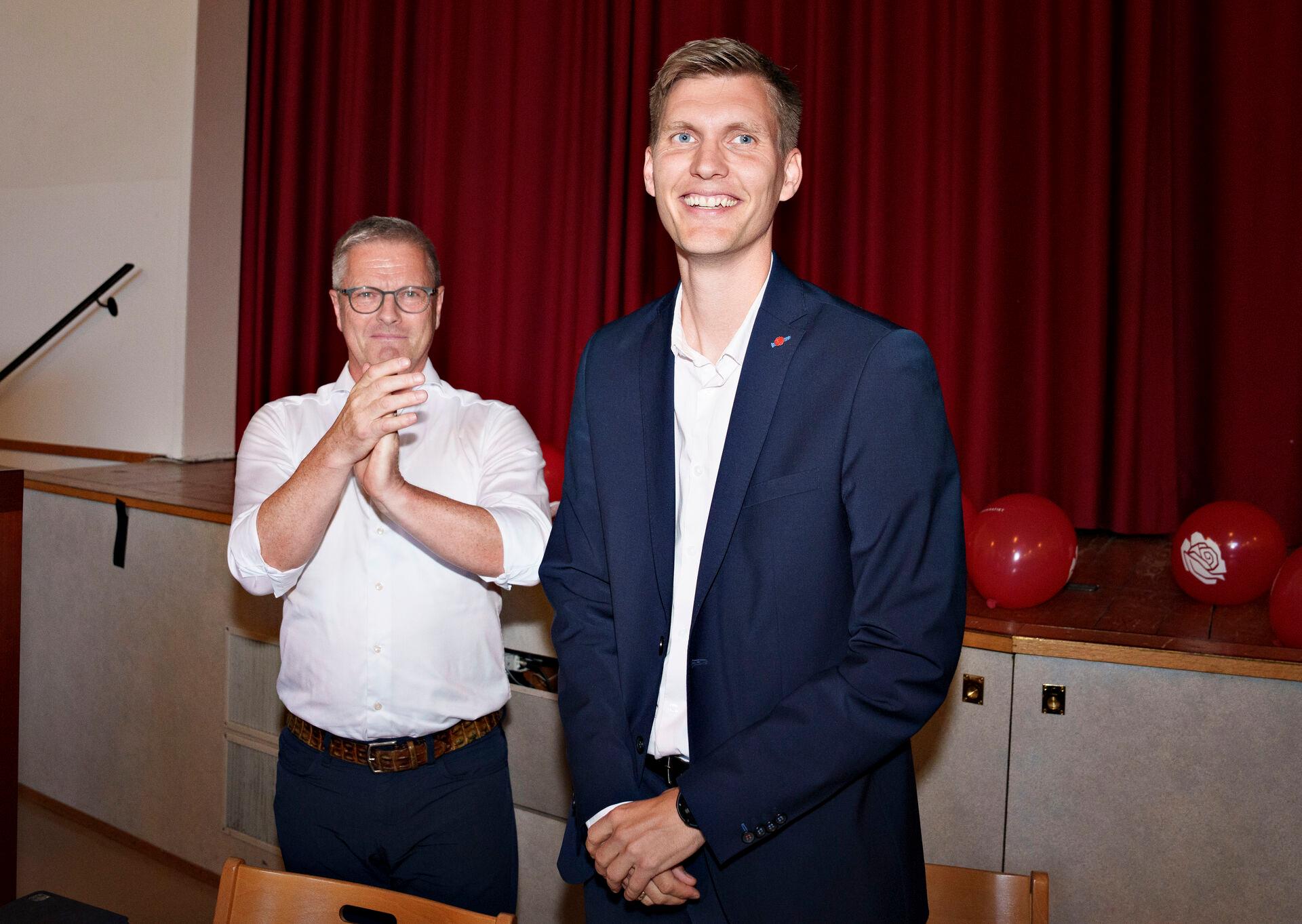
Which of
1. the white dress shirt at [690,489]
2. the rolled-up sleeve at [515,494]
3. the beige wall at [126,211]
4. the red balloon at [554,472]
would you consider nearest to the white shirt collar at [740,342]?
the white dress shirt at [690,489]

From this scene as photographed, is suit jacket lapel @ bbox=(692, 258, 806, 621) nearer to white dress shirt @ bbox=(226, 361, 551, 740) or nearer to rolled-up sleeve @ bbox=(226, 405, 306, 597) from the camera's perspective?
white dress shirt @ bbox=(226, 361, 551, 740)

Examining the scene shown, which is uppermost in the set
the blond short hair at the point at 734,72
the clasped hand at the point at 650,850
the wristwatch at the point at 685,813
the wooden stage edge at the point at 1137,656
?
the blond short hair at the point at 734,72

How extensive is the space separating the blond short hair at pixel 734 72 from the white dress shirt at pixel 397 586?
2.34ft

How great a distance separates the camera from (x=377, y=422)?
1525 mm

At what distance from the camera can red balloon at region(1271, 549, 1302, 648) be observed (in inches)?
79.5

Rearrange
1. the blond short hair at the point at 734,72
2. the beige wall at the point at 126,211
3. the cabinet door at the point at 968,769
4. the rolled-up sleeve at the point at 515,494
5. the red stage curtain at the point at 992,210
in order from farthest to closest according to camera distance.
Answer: the beige wall at the point at 126,211, the red stage curtain at the point at 992,210, the cabinet door at the point at 968,769, the rolled-up sleeve at the point at 515,494, the blond short hair at the point at 734,72

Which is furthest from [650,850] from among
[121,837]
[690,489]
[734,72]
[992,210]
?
[121,837]

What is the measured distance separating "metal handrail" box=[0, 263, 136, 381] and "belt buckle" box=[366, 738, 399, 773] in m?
3.73

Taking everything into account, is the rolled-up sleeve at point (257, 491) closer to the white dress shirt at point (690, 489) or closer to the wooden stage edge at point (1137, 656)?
the white dress shirt at point (690, 489)

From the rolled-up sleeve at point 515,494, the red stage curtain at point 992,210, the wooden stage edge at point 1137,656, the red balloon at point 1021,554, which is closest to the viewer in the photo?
the rolled-up sleeve at point 515,494

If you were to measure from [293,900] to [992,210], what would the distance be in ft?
9.34

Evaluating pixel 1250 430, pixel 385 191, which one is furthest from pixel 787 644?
pixel 385 191

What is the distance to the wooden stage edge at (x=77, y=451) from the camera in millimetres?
4844

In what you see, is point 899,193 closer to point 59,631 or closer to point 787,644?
point 787,644
